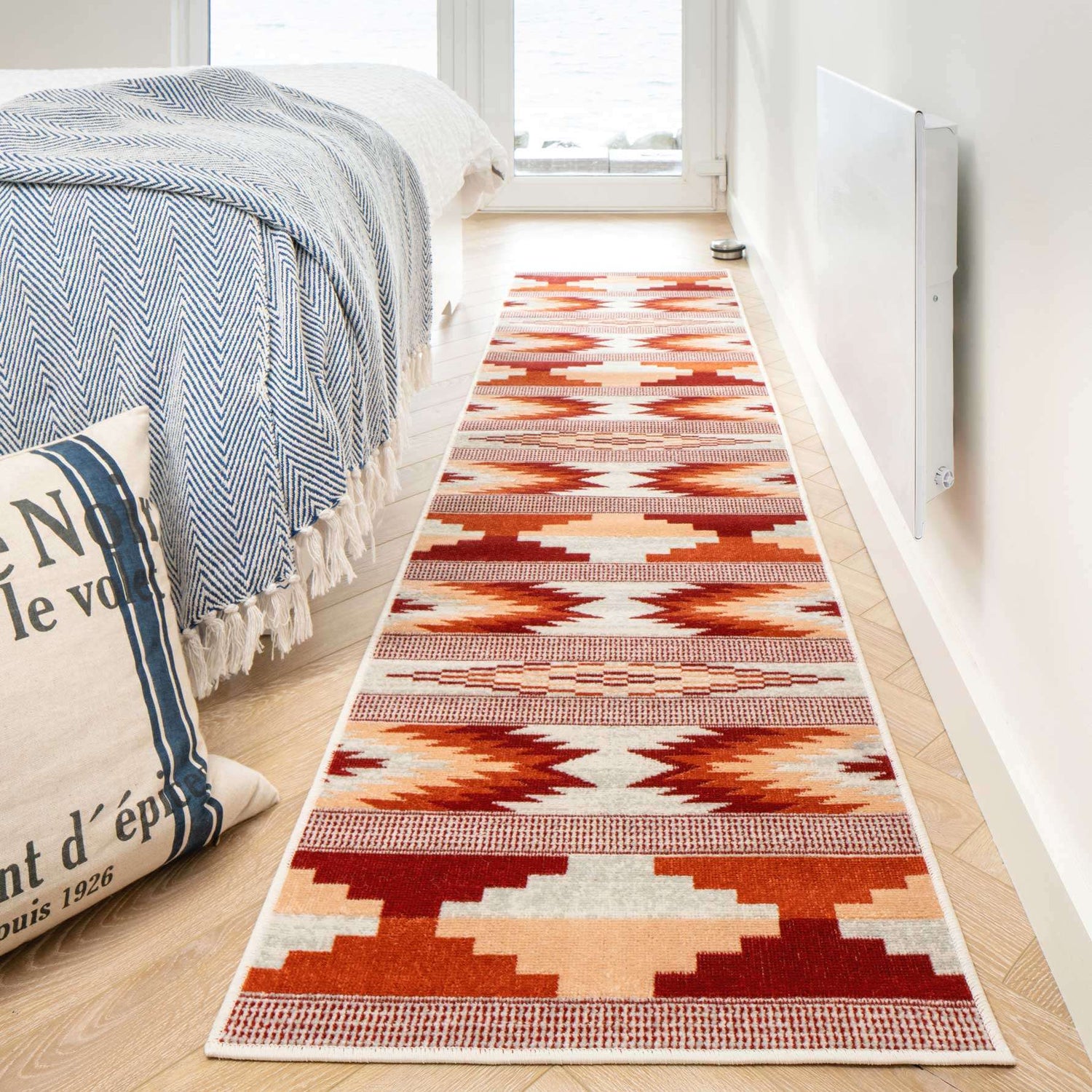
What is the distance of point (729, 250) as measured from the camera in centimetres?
382

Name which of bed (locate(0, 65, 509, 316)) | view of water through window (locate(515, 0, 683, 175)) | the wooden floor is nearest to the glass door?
view of water through window (locate(515, 0, 683, 175))

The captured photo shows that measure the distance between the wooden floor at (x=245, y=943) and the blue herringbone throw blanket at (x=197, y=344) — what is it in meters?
0.13

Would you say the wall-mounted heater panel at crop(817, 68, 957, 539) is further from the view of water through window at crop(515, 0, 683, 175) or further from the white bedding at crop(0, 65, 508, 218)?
the view of water through window at crop(515, 0, 683, 175)

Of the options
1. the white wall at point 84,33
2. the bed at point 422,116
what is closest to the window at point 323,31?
the white wall at point 84,33

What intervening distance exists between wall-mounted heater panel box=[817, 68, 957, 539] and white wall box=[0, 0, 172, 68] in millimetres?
3568

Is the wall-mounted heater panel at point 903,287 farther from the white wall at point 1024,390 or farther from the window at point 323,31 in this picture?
the window at point 323,31

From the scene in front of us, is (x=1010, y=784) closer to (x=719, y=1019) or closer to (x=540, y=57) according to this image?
(x=719, y=1019)

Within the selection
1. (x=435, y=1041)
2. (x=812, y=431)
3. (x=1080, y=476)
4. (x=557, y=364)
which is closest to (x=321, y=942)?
(x=435, y=1041)

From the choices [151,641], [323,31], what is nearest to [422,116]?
[151,641]

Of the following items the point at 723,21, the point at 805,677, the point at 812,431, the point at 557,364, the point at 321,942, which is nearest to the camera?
the point at 321,942

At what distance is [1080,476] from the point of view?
96cm

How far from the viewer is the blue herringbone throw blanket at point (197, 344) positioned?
1.27 m

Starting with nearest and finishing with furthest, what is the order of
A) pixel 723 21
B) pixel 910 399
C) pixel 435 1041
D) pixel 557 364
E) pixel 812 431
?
pixel 435 1041 < pixel 910 399 < pixel 812 431 < pixel 557 364 < pixel 723 21

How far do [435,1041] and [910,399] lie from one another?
0.81 meters
